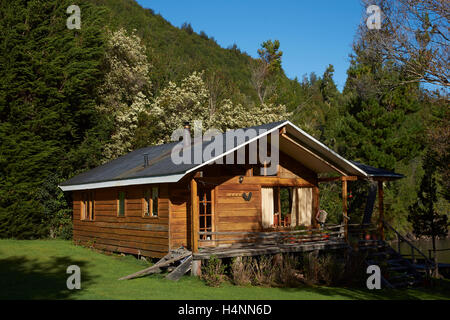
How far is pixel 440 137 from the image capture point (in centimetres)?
2600

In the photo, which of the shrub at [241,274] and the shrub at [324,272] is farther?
the shrub at [324,272]

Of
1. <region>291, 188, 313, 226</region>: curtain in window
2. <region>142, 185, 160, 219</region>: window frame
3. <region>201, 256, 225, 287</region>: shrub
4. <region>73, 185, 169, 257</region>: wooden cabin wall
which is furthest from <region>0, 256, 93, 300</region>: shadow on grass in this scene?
<region>291, 188, 313, 226</region>: curtain in window

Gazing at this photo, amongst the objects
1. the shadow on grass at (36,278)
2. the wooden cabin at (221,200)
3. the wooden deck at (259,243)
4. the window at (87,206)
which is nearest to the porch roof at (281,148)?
the wooden cabin at (221,200)

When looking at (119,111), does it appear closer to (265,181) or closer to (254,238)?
(265,181)

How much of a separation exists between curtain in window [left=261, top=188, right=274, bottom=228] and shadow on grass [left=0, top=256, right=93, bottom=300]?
742cm

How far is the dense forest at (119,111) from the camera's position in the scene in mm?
25078

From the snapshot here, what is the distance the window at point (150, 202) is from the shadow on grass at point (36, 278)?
3056mm

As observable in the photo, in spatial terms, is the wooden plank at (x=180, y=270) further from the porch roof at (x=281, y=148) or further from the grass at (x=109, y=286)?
the porch roof at (x=281, y=148)

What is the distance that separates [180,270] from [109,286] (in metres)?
2.48

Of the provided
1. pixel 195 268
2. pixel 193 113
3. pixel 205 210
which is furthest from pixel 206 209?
pixel 193 113

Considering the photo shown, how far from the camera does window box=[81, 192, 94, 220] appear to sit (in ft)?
74.9

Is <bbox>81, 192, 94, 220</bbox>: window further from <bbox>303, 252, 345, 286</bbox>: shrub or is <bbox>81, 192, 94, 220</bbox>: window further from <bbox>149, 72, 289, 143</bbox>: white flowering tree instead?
<bbox>149, 72, 289, 143</bbox>: white flowering tree

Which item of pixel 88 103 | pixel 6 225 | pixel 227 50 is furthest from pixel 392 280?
pixel 227 50

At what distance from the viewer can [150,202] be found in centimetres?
1772
